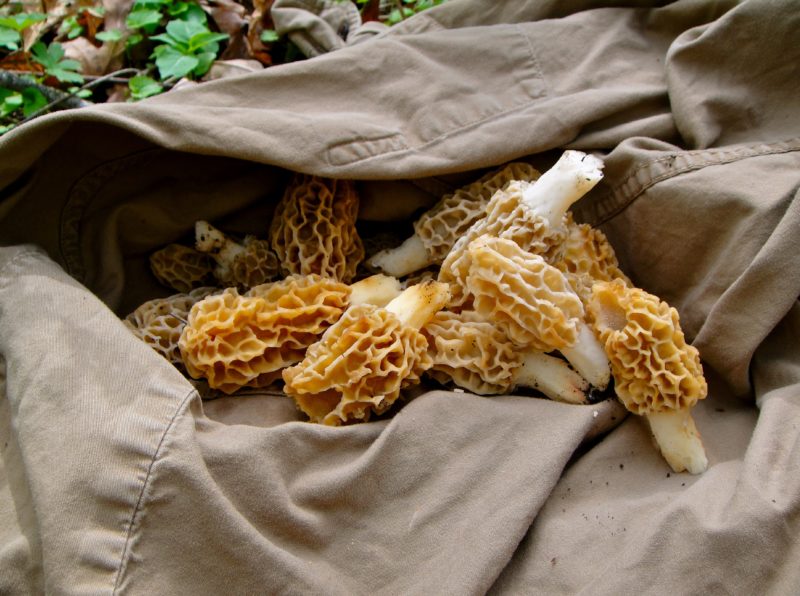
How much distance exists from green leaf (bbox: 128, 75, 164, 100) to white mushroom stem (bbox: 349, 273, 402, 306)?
1106 millimetres

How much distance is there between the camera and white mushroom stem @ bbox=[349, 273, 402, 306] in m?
1.61

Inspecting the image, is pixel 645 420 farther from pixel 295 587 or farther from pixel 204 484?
pixel 204 484

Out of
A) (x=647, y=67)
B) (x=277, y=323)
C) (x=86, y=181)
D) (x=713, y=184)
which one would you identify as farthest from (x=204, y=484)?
(x=647, y=67)

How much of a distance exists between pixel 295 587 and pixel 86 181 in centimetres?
108

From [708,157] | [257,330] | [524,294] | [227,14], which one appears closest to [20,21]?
[227,14]

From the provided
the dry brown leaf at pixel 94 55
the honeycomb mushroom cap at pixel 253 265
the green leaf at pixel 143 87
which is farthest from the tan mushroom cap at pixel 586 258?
the dry brown leaf at pixel 94 55

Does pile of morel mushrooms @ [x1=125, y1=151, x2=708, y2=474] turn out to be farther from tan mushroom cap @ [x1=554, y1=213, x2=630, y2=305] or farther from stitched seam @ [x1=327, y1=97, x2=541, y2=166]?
stitched seam @ [x1=327, y1=97, x2=541, y2=166]

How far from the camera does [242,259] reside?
69.4 inches

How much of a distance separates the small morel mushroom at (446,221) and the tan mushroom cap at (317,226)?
134 millimetres

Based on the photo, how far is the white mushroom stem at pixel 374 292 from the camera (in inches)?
63.5

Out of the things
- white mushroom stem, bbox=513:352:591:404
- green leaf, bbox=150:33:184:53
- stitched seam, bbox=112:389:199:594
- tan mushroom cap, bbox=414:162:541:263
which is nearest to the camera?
stitched seam, bbox=112:389:199:594

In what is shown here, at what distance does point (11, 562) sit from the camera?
3.71 ft

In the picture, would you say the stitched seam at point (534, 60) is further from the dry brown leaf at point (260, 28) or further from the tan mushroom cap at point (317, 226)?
the dry brown leaf at point (260, 28)

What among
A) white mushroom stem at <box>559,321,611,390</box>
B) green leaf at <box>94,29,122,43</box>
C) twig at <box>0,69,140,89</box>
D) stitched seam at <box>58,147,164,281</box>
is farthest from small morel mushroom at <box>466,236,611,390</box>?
green leaf at <box>94,29,122,43</box>
